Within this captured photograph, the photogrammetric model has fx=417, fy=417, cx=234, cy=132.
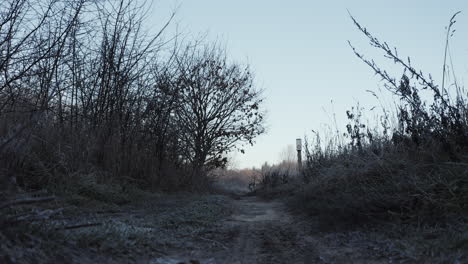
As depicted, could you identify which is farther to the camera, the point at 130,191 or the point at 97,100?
the point at 97,100

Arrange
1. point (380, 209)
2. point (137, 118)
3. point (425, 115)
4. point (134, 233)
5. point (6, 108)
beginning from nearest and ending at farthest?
point (134, 233) → point (380, 209) → point (425, 115) → point (6, 108) → point (137, 118)

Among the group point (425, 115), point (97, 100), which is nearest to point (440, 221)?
point (425, 115)

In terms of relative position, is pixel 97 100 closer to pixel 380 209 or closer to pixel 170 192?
pixel 170 192

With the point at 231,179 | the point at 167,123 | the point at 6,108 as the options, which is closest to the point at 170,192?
the point at 167,123

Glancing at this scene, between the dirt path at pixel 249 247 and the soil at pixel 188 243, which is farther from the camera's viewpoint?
the dirt path at pixel 249 247

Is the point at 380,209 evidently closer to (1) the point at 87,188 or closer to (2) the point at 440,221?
(2) the point at 440,221

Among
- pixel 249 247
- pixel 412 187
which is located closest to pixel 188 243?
pixel 249 247

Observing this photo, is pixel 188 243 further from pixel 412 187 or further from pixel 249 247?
pixel 412 187

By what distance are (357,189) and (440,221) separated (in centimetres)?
140

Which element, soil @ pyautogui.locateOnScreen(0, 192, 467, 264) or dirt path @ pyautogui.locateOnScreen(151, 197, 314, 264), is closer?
soil @ pyautogui.locateOnScreen(0, 192, 467, 264)

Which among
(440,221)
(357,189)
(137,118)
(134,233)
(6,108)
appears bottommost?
(134,233)

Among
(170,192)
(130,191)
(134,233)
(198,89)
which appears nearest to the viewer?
(134,233)

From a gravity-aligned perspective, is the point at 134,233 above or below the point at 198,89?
below

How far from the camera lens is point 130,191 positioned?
23.7 feet
